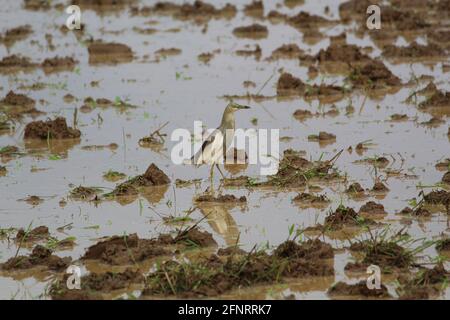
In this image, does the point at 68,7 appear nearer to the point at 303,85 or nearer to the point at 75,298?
the point at 303,85

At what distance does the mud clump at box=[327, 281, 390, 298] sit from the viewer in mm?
7645

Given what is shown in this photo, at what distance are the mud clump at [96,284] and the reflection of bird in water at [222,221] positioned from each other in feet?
4.05

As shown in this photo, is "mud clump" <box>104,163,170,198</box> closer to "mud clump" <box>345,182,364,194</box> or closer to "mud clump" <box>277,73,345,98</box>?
"mud clump" <box>345,182,364,194</box>

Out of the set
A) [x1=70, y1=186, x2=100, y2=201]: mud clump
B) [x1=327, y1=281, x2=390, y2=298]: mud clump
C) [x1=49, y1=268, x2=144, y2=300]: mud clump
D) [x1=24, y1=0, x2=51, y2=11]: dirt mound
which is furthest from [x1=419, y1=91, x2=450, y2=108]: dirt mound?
[x1=24, y1=0, x2=51, y2=11]: dirt mound

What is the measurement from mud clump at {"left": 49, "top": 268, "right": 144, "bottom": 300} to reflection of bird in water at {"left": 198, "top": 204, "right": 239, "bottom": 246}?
1.24 metres

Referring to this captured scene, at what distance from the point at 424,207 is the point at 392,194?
0.60 metres

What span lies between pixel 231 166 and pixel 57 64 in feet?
21.3

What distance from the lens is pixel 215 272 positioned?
26.0ft

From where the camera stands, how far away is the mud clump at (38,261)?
856 cm

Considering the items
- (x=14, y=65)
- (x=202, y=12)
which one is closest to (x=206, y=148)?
(x=14, y=65)
